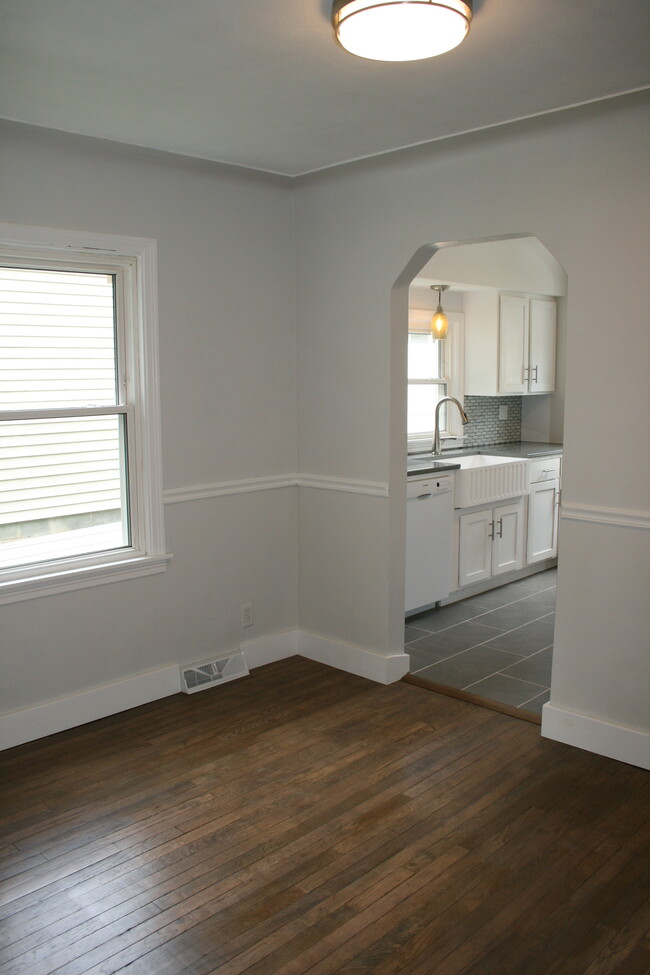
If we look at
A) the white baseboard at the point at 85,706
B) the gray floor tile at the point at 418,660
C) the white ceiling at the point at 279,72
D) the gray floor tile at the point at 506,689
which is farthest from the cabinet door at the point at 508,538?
the white ceiling at the point at 279,72

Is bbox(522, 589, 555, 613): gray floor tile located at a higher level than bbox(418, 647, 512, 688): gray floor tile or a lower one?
higher

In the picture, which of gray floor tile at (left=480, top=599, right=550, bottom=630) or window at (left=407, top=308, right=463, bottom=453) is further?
window at (left=407, top=308, right=463, bottom=453)

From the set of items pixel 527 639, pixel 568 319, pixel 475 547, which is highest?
pixel 568 319

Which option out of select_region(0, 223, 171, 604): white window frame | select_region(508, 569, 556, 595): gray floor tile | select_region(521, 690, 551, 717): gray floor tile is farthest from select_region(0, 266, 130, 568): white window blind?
select_region(508, 569, 556, 595): gray floor tile

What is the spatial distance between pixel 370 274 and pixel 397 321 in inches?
10.3

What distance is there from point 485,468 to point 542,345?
1737 millimetres

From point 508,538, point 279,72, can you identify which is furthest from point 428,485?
point 279,72

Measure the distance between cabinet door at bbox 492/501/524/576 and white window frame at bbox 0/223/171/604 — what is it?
2589 millimetres

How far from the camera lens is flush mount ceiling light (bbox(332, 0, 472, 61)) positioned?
81.1 inches

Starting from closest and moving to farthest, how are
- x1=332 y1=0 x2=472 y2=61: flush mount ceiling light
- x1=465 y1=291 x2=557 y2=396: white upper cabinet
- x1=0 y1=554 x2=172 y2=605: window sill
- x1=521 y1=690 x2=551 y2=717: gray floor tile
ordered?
x1=332 y1=0 x2=472 y2=61: flush mount ceiling light < x1=0 y1=554 x2=172 y2=605: window sill < x1=521 y1=690 x2=551 y2=717: gray floor tile < x1=465 y1=291 x2=557 y2=396: white upper cabinet

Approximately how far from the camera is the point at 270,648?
435cm

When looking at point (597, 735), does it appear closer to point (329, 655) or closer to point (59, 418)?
point (329, 655)

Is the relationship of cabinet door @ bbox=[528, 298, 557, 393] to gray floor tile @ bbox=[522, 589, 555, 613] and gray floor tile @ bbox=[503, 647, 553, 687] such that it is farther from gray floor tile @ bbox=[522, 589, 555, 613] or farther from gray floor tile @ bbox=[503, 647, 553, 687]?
gray floor tile @ bbox=[503, 647, 553, 687]

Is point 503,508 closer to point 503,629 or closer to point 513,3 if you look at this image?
point 503,629
